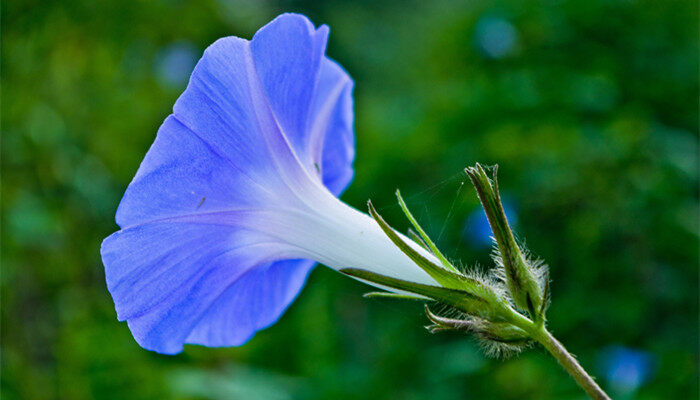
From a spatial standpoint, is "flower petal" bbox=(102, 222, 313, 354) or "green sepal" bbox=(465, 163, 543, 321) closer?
"green sepal" bbox=(465, 163, 543, 321)

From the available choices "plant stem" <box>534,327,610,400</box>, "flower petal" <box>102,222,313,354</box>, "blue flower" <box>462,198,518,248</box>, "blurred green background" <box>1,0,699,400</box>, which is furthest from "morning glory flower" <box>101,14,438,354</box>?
"blue flower" <box>462,198,518,248</box>

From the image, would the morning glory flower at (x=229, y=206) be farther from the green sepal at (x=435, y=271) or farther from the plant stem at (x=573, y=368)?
the plant stem at (x=573, y=368)

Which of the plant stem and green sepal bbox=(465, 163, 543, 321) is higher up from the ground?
green sepal bbox=(465, 163, 543, 321)

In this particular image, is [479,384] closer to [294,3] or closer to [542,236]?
[542,236]

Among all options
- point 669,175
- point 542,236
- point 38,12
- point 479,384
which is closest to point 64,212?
point 38,12

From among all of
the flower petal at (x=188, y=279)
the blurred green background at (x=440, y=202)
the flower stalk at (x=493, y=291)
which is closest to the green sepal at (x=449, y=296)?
the flower stalk at (x=493, y=291)

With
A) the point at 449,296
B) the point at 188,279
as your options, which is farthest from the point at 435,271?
the point at 188,279

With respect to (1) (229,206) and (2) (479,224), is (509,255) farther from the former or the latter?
(2) (479,224)

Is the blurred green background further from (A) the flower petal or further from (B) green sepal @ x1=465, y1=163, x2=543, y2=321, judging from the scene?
(B) green sepal @ x1=465, y1=163, x2=543, y2=321
